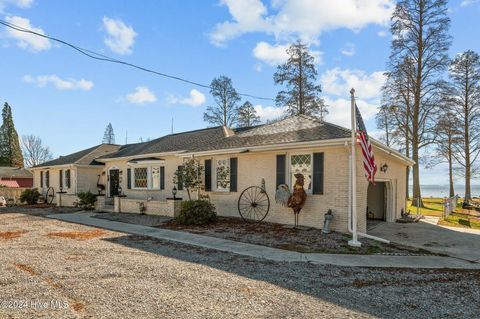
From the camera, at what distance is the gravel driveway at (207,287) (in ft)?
13.5

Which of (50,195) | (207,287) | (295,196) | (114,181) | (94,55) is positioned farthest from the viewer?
(50,195)

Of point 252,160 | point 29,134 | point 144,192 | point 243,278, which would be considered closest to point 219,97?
point 144,192

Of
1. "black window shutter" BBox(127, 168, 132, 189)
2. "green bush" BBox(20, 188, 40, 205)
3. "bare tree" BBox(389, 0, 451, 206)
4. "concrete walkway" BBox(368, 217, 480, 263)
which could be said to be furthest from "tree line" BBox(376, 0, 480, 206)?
"green bush" BBox(20, 188, 40, 205)

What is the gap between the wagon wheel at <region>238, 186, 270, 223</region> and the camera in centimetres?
1211

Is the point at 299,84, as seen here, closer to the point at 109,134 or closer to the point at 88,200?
the point at 88,200

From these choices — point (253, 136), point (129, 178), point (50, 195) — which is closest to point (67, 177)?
point (50, 195)

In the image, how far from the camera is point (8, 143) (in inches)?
2009

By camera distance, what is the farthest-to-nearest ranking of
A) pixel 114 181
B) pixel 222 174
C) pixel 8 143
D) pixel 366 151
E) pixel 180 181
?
pixel 8 143, pixel 114 181, pixel 180 181, pixel 222 174, pixel 366 151

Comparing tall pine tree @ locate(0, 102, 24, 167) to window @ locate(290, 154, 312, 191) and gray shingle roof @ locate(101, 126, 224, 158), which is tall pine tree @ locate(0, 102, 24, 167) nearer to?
gray shingle roof @ locate(101, 126, 224, 158)

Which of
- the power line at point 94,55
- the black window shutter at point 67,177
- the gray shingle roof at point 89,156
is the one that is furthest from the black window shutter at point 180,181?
the black window shutter at point 67,177

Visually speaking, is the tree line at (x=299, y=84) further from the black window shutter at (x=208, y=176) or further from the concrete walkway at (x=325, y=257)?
the concrete walkway at (x=325, y=257)

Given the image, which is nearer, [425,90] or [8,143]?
[425,90]

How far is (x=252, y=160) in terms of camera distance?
12477 mm

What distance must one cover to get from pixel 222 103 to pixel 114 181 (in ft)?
50.8
